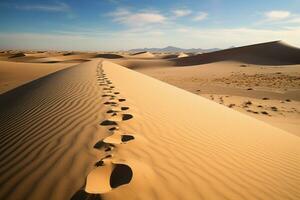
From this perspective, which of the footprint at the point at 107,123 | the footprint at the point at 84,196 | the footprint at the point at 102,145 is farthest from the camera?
the footprint at the point at 107,123

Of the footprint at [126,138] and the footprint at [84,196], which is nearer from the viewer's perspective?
the footprint at [84,196]

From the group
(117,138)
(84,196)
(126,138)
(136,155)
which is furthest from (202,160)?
(84,196)

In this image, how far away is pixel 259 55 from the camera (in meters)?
38.2

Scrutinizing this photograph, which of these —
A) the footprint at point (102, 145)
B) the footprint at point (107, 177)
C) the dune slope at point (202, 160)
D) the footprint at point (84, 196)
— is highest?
the footprint at point (84, 196)

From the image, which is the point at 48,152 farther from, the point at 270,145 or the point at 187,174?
the point at 270,145

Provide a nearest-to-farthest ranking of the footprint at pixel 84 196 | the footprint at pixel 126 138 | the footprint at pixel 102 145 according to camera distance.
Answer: the footprint at pixel 84 196 < the footprint at pixel 102 145 < the footprint at pixel 126 138

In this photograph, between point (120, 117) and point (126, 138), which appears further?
point (120, 117)

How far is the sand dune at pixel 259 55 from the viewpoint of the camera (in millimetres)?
35625

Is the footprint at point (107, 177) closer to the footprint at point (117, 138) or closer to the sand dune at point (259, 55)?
the footprint at point (117, 138)

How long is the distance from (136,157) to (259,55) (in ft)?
132

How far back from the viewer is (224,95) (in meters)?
13.6

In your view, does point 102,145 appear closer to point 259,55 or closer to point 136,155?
point 136,155

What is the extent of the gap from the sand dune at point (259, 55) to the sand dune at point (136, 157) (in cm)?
3295

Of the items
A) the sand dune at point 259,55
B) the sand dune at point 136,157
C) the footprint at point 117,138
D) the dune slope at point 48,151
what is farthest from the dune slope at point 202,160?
the sand dune at point 259,55
